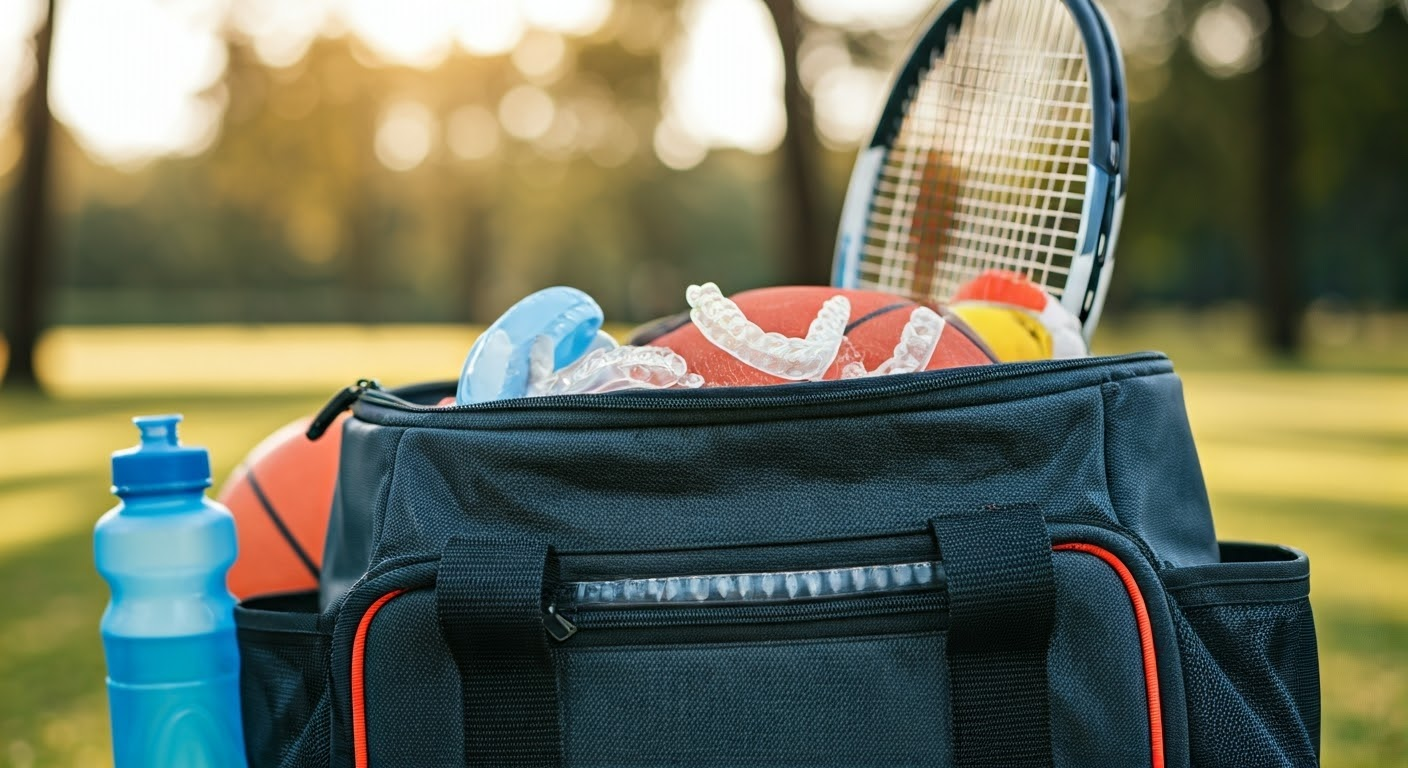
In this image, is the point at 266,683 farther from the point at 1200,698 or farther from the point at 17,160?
the point at 17,160

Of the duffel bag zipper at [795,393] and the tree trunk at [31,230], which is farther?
the tree trunk at [31,230]

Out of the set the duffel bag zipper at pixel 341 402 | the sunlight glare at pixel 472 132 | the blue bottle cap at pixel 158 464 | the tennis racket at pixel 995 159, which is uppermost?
the sunlight glare at pixel 472 132

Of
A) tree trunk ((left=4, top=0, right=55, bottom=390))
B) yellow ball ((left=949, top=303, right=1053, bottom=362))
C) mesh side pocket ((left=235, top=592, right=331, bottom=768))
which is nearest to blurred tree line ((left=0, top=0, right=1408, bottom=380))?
tree trunk ((left=4, top=0, right=55, bottom=390))

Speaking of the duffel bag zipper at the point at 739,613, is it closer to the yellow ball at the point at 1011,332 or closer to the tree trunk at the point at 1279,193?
the yellow ball at the point at 1011,332

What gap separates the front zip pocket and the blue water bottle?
2.10 ft

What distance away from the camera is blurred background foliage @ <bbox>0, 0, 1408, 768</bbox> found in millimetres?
5520

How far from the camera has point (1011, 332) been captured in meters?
1.92

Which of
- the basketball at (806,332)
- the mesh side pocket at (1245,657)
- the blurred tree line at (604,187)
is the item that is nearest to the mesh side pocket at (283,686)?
the basketball at (806,332)

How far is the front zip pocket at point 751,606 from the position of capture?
1.39 meters

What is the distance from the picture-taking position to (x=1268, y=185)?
67.2 feet

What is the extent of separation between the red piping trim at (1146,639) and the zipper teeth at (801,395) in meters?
0.21

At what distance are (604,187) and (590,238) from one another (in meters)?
5.55

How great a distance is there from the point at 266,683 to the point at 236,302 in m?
50.0

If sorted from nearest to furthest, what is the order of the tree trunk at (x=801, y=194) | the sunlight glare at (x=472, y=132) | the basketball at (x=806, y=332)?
the basketball at (x=806, y=332)
the tree trunk at (x=801, y=194)
the sunlight glare at (x=472, y=132)
